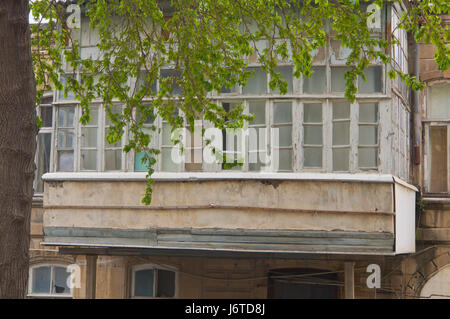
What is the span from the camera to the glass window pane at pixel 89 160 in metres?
13.9

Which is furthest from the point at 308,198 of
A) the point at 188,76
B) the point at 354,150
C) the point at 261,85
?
the point at 188,76

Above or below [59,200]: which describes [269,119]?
above

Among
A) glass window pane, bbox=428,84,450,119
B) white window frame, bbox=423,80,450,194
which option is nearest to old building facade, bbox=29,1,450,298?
white window frame, bbox=423,80,450,194

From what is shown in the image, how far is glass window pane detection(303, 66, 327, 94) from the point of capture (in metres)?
13.1

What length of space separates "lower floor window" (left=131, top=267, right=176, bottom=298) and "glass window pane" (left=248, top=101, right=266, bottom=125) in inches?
167

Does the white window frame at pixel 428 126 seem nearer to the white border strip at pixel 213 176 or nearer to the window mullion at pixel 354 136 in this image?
the white border strip at pixel 213 176

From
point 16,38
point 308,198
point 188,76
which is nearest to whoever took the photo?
point 16,38

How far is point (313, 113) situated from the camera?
515 inches

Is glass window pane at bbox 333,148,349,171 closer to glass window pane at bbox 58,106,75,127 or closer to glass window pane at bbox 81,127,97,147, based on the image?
glass window pane at bbox 81,127,97,147

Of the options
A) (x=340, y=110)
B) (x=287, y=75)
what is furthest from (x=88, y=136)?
(x=340, y=110)

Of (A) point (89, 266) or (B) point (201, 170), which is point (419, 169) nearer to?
(B) point (201, 170)

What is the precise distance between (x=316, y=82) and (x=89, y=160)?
4.12m
